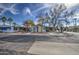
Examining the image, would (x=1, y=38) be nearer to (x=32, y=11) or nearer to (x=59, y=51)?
(x=32, y=11)

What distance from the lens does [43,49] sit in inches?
75.2

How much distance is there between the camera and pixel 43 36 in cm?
196

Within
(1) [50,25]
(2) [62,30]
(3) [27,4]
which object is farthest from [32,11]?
(2) [62,30]

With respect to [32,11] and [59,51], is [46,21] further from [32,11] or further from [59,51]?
[59,51]

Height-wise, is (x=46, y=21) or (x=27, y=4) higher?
(x=27, y=4)

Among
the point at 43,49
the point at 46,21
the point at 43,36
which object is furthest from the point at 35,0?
the point at 43,49

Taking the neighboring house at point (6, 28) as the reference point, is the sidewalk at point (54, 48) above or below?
below

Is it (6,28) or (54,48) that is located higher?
(6,28)

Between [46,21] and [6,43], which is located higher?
[46,21]

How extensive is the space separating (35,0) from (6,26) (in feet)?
1.25

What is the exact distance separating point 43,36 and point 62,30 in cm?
20

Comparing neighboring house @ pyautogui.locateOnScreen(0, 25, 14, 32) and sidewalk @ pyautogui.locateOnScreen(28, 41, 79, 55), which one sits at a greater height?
neighboring house @ pyautogui.locateOnScreen(0, 25, 14, 32)

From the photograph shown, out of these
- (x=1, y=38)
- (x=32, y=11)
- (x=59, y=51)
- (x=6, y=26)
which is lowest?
(x=59, y=51)

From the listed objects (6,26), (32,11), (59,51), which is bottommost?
(59,51)
